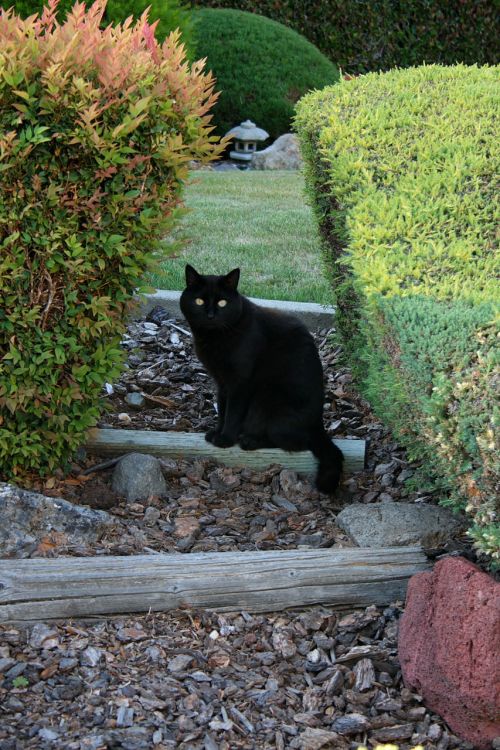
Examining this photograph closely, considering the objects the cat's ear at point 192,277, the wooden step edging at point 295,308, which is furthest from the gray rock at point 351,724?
the wooden step edging at point 295,308

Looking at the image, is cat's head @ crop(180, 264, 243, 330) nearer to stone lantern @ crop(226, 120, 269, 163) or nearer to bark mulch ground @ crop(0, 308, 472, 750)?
bark mulch ground @ crop(0, 308, 472, 750)

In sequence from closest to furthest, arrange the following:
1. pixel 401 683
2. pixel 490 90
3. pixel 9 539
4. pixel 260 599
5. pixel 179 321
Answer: pixel 401 683
pixel 260 599
pixel 9 539
pixel 490 90
pixel 179 321

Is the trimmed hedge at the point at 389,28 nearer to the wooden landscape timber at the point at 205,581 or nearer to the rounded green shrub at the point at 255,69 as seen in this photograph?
the rounded green shrub at the point at 255,69

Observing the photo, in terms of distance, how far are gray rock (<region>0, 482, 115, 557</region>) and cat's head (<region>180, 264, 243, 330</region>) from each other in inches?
49.4

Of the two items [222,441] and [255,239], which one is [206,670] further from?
[255,239]

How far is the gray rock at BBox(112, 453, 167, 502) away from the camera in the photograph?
410 centimetres

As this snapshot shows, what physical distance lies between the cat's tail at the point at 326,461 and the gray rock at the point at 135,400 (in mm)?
1097

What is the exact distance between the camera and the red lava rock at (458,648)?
2.71m

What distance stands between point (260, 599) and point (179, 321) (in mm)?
3053

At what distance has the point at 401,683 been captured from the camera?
3029 mm

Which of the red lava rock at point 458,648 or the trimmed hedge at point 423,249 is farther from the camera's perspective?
the trimmed hedge at point 423,249

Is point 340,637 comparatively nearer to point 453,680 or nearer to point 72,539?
point 453,680

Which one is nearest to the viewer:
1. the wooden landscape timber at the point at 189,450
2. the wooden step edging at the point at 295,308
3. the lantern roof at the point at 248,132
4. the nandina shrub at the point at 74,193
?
the nandina shrub at the point at 74,193

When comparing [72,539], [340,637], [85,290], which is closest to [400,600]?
[340,637]
